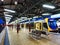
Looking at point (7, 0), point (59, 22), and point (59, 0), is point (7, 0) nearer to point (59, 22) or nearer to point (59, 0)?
point (59, 0)

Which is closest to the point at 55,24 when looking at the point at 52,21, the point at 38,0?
the point at 52,21

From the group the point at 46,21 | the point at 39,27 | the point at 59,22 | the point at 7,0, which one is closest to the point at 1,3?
the point at 7,0

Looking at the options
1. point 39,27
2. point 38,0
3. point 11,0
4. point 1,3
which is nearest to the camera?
point 38,0

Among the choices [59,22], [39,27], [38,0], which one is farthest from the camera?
[59,22]

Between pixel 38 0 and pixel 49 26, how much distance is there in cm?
Result: 853

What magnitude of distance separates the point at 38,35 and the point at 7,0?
11.7ft

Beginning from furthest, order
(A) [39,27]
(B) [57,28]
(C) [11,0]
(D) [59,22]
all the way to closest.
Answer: (B) [57,28] < (D) [59,22] < (C) [11,0] < (A) [39,27]

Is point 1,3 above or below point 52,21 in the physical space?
above

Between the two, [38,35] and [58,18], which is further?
[58,18]

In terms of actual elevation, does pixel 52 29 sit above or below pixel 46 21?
below

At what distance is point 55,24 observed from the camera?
1602cm

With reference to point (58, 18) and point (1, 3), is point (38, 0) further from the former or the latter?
point (58, 18)

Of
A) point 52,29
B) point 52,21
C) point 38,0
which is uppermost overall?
point 38,0

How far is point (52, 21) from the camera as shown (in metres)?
15.7
